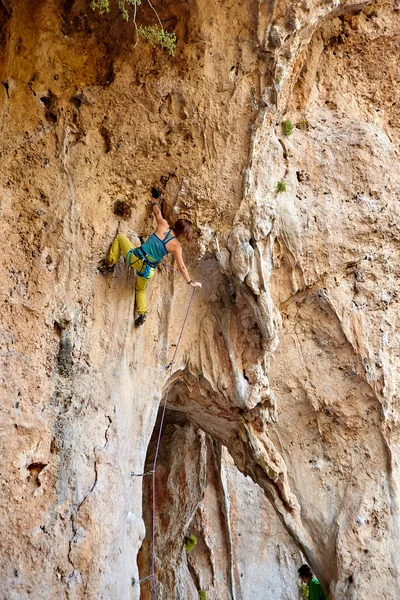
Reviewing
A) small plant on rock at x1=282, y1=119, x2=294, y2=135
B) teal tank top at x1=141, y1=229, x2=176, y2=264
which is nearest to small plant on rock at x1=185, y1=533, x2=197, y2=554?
teal tank top at x1=141, y1=229, x2=176, y2=264

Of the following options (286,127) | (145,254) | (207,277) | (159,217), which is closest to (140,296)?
(145,254)

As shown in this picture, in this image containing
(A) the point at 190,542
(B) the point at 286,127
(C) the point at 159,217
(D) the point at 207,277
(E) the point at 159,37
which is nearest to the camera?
(E) the point at 159,37

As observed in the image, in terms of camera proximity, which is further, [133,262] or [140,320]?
[140,320]

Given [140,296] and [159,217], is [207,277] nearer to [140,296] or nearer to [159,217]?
[140,296]

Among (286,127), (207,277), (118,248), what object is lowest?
(118,248)

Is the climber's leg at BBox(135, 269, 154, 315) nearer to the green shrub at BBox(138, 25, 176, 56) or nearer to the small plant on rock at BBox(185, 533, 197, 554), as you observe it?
the green shrub at BBox(138, 25, 176, 56)

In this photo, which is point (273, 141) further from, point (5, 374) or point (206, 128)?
point (5, 374)

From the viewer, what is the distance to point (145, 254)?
6.05m

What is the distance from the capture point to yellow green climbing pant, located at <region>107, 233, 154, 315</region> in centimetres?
613

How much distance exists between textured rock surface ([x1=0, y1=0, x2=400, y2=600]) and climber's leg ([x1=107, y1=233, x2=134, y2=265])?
0.14m

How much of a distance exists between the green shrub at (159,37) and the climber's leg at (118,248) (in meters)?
1.97

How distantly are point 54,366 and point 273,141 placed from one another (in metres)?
3.96

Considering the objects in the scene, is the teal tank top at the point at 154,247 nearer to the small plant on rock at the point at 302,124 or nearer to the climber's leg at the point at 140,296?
the climber's leg at the point at 140,296

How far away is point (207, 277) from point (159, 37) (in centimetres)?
273
